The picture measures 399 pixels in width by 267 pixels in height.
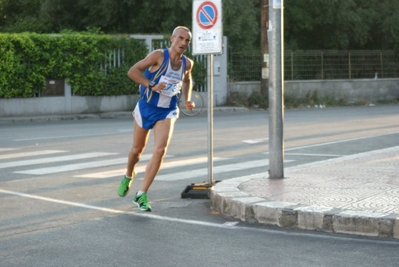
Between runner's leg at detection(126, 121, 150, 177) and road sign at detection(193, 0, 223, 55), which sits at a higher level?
road sign at detection(193, 0, 223, 55)

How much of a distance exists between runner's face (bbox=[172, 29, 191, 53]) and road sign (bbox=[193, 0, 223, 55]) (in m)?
1.20

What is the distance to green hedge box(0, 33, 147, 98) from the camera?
28469 mm

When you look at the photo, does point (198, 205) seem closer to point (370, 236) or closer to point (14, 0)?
point (370, 236)

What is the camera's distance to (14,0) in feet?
148

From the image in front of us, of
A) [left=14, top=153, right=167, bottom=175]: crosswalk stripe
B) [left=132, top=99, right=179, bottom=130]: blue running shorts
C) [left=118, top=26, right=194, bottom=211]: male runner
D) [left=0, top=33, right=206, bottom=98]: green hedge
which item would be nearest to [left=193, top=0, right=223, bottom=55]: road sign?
[left=118, top=26, right=194, bottom=211]: male runner

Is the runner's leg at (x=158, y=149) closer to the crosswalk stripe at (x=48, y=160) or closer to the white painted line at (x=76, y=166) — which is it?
the white painted line at (x=76, y=166)

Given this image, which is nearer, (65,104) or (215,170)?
(215,170)

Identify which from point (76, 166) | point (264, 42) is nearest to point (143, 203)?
point (76, 166)

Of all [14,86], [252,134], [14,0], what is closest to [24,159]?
[252,134]

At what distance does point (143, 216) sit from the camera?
8.93m

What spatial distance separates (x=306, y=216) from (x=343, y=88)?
108 feet

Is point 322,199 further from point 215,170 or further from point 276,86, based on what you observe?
point 215,170

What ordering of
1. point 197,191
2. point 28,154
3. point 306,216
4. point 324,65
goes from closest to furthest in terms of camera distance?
point 306,216 < point 197,191 < point 28,154 < point 324,65

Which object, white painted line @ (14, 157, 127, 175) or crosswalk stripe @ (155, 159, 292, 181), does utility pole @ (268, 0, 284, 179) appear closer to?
crosswalk stripe @ (155, 159, 292, 181)
